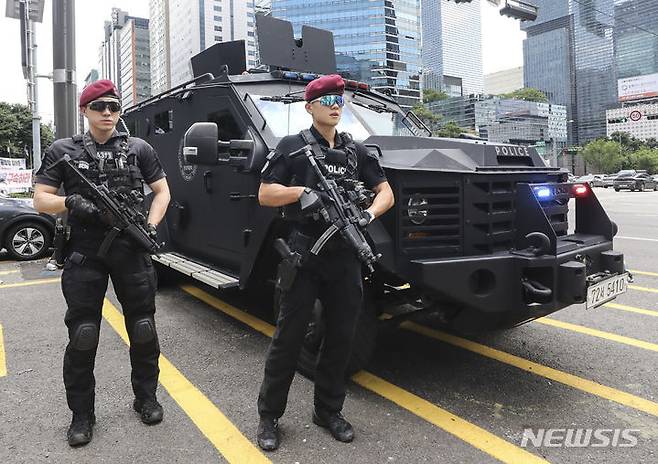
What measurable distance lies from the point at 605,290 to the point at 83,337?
10.3 ft

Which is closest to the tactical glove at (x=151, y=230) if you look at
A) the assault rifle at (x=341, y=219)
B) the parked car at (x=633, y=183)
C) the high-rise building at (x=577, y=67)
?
the assault rifle at (x=341, y=219)

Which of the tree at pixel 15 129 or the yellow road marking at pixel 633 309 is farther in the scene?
the tree at pixel 15 129

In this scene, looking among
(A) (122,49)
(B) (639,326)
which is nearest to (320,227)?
(B) (639,326)

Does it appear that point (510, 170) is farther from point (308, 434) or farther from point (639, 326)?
point (639, 326)

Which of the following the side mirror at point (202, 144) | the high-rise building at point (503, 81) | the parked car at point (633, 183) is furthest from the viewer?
the high-rise building at point (503, 81)

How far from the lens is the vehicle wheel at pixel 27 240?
30.7 ft

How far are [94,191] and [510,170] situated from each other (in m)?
2.51

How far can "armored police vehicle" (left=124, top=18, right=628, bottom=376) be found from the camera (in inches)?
131

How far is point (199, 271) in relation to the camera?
494cm

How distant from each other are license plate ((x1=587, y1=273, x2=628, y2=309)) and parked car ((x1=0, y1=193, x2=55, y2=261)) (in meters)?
8.66

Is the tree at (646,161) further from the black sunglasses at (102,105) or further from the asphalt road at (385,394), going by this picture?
the black sunglasses at (102,105)

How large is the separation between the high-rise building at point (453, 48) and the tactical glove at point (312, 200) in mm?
A: 113463

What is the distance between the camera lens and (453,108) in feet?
244

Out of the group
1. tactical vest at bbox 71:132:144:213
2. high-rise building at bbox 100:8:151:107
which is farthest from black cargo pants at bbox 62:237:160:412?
high-rise building at bbox 100:8:151:107
